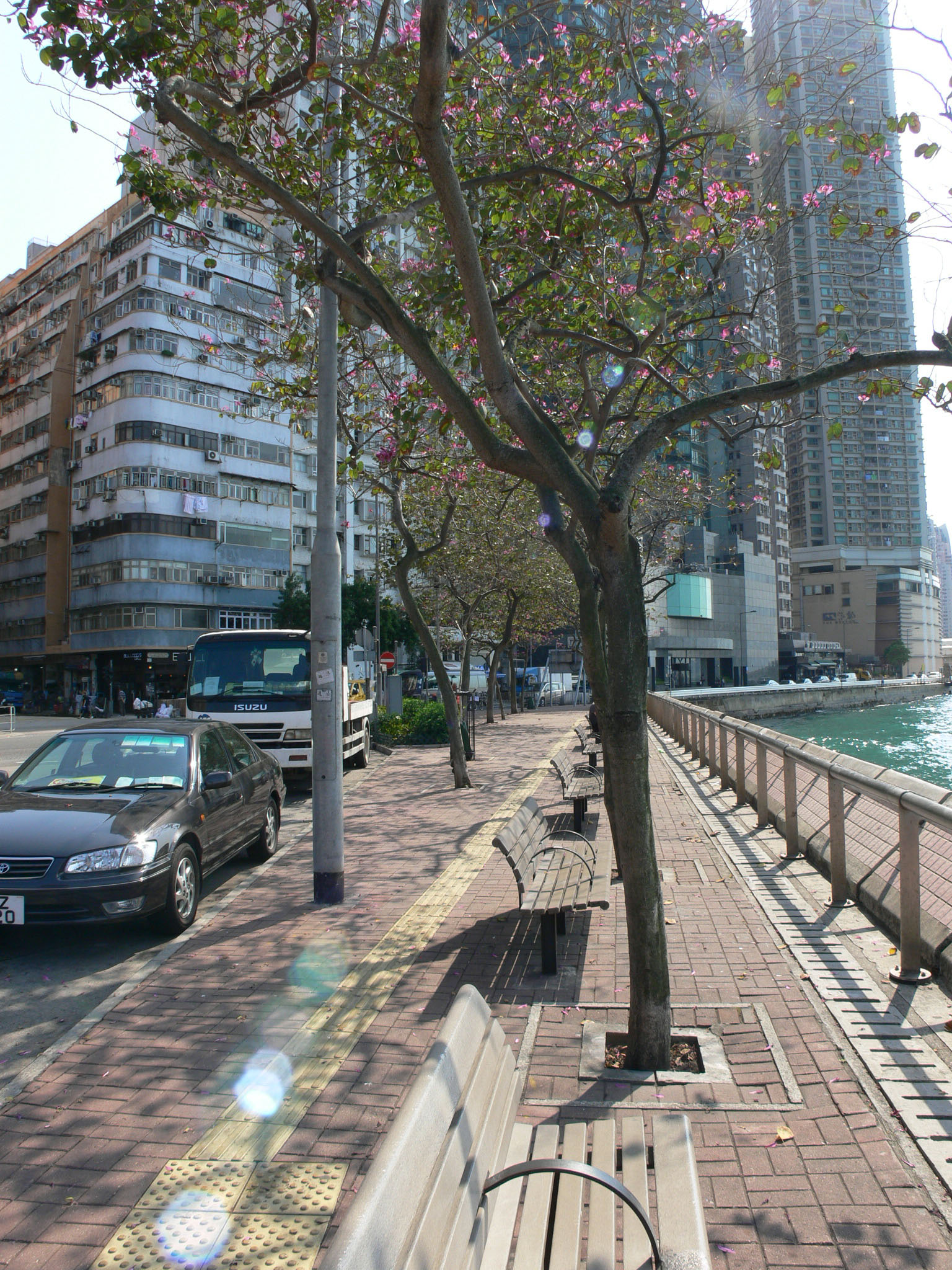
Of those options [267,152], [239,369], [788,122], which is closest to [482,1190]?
[788,122]

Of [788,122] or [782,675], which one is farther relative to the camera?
[782,675]

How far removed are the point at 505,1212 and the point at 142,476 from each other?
4864cm

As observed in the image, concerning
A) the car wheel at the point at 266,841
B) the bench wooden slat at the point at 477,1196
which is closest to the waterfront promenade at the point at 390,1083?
the bench wooden slat at the point at 477,1196

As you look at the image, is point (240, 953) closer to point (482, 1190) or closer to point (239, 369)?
Answer: point (482, 1190)

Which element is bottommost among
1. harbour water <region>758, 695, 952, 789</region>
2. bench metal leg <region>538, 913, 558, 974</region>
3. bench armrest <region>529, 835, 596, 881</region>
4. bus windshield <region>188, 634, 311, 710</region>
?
harbour water <region>758, 695, 952, 789</region>

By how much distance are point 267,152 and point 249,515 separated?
146ft

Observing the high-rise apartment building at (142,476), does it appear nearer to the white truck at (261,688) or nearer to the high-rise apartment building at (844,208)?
the white truck at (261,688)

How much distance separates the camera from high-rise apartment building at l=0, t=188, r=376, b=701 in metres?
46.9

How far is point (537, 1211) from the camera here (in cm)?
229

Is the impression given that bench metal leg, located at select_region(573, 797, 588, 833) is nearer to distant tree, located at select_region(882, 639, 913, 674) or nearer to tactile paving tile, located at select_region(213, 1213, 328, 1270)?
tactile paving tile, located at select_region(213, 1213, 328, 1270)

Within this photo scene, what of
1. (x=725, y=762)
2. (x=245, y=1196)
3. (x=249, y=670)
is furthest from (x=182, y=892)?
(x=725, y=762)

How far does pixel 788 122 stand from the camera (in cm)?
710

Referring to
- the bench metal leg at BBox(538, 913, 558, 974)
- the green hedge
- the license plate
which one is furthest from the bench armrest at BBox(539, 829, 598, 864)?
the green hedge

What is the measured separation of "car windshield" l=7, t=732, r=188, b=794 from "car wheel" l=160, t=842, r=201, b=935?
666 millimetres
